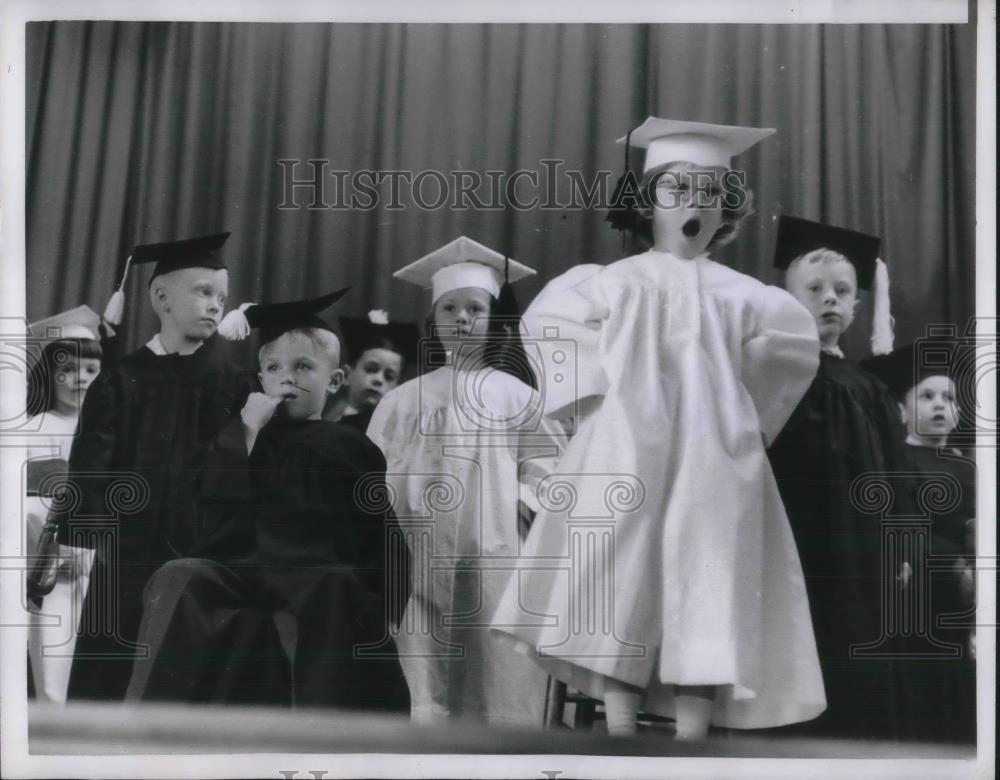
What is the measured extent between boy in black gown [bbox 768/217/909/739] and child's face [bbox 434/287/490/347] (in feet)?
3.44

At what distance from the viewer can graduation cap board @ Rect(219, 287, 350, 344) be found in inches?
173

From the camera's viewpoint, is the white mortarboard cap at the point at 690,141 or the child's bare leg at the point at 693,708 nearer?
the child's bare leg at the point at 693,708

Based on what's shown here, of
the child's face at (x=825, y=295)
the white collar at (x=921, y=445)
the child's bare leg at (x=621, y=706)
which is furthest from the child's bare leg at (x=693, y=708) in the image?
the child's face at (x=825, y=295)

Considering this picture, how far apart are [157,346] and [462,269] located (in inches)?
43.5

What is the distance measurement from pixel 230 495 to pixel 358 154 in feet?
4.18

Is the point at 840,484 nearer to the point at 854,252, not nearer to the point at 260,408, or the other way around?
the point at 854,252

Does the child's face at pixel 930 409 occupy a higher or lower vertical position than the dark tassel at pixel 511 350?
lower

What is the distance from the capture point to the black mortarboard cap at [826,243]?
441cm

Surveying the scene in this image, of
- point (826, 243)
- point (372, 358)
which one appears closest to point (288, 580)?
point (372, 358)

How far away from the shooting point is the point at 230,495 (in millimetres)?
4398

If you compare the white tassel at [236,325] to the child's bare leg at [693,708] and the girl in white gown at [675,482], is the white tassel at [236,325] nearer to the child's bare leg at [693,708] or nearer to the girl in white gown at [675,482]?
the girl in white gown at [675,482]

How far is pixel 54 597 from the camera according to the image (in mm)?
4449

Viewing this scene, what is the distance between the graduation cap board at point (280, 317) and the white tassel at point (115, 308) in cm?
40

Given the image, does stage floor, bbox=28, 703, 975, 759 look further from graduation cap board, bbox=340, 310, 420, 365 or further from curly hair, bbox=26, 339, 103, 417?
graduation cap board, bbox=340, 310, 420, 365
